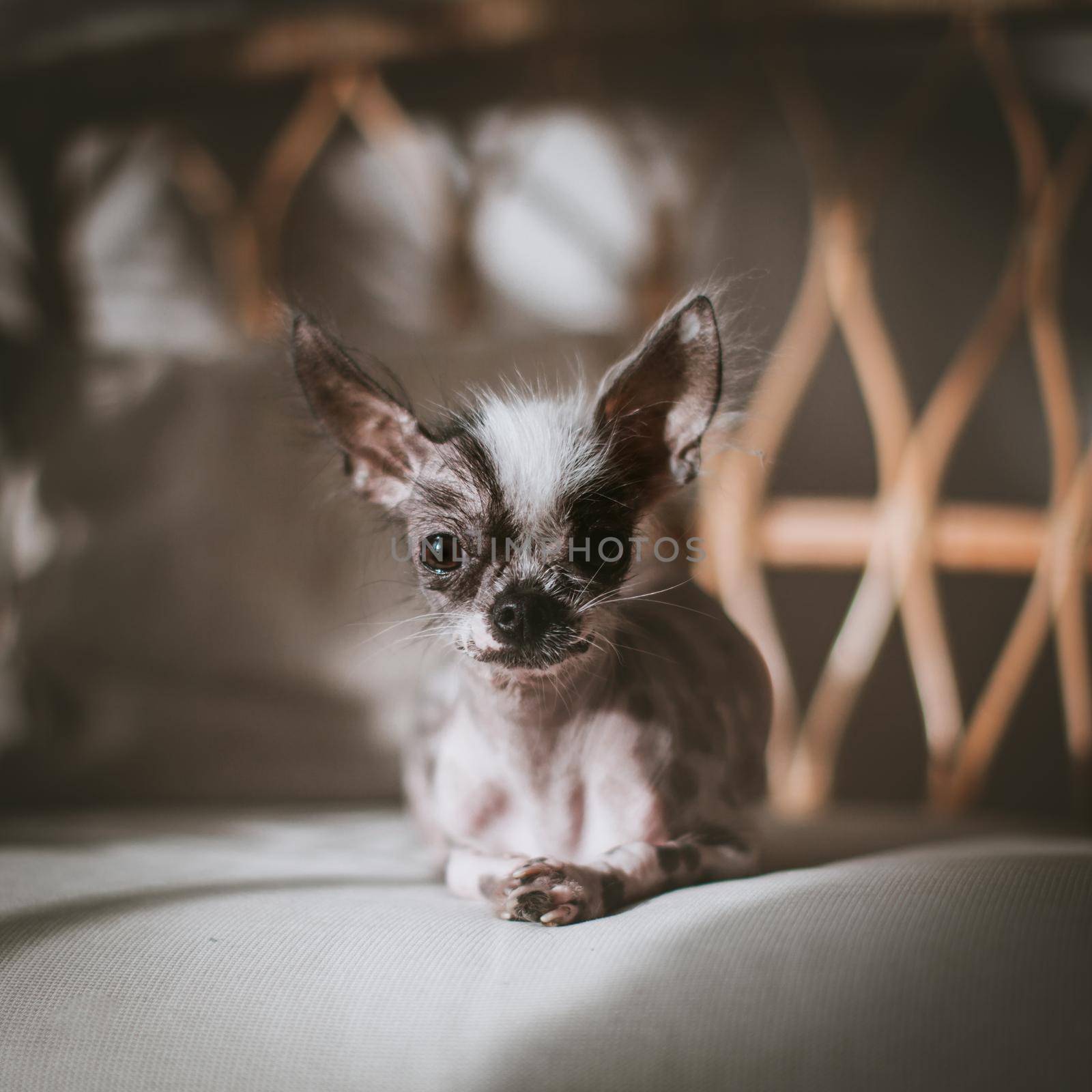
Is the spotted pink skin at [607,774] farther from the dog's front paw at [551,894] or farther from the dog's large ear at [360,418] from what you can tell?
the dog's large ear at [360,418]

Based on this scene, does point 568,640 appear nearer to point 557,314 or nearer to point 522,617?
point 522,617

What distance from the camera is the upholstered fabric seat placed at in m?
0.53

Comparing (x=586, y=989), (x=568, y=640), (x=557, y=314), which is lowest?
(x=586, y=989)

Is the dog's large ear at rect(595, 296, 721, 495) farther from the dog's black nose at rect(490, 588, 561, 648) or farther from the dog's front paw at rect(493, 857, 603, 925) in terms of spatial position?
the dog's front paw at rect(493, 857, 603, 925)

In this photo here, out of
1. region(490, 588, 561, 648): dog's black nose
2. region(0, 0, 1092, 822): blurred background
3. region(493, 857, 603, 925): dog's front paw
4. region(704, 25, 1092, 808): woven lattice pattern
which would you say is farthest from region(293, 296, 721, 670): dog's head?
region(704, 25, 1092, 808): woven lattice pattern

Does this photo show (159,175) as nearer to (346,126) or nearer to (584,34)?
(346,126)

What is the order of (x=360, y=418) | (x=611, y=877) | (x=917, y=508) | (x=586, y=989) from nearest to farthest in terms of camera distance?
(x=586, y=989) < (x=611, y=877) < (x=360, y=418) < (x=917, y=508)

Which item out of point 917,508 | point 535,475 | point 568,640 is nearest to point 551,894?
point 568,640

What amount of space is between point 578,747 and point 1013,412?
1.01 m

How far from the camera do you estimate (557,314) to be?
4.90ft

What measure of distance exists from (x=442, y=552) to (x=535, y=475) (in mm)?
95

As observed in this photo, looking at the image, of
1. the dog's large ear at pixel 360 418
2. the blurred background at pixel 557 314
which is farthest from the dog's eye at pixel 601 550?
the blurred background at pixel 557 314

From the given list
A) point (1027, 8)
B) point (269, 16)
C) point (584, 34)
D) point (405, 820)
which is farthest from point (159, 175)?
point (1027, 8)

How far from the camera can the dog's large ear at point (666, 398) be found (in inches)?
28.1
